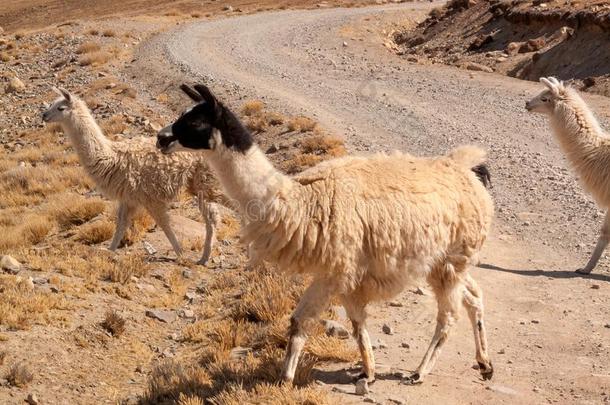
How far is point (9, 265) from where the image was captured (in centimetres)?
912

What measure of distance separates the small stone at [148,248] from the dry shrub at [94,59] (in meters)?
18.7

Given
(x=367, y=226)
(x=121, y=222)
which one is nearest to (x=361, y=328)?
(x=367, y=226)

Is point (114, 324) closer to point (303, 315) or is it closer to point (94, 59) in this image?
point (303, 315)

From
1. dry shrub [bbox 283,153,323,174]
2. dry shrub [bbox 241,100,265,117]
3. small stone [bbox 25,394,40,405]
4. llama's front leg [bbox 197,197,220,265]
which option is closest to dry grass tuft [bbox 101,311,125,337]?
small stone [bbox 25,394,40,405]

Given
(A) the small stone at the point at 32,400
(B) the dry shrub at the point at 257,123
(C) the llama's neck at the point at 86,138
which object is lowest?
(B) the dry shrub at the point at 257,123

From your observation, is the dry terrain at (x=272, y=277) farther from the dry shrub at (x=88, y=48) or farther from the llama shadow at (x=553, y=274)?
the dry shrub at (x=88, y=48)

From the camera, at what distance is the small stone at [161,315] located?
8.60m

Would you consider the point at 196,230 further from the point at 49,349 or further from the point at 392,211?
the point at 392,211

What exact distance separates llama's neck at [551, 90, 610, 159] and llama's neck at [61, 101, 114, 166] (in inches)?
239

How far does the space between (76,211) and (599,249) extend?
27.0 feet

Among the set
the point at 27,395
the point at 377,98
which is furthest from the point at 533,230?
the point at 377,98

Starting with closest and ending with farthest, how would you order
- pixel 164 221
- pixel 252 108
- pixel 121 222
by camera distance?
pixel 164 221 < pixel 121 222 < pixel 252 108

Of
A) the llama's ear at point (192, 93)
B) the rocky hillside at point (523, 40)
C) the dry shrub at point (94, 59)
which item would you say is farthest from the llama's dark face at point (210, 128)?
the dry shrub at point (94, 59)

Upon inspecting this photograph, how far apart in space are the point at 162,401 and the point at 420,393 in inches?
81.8
